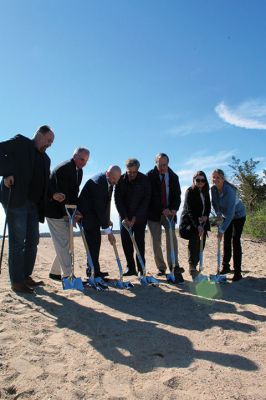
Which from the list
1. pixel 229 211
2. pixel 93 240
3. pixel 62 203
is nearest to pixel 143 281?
pixel 93 240

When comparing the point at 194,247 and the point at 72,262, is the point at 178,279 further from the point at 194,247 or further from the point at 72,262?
the point at 72,262

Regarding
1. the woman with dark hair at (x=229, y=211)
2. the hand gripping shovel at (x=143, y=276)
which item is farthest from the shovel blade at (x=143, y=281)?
the woman with dark hair at (x=229, y=211)

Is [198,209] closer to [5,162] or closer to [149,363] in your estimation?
[5,162]

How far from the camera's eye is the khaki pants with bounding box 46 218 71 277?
6477mm

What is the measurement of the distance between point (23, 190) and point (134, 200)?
2.18m

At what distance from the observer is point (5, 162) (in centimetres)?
565

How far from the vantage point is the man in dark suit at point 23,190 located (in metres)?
5.64

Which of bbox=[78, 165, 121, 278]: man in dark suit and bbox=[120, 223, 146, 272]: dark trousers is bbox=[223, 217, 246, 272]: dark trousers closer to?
bbox=[120, 223, 146, 272]: dark trousers

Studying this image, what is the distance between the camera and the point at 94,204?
21.7 feet

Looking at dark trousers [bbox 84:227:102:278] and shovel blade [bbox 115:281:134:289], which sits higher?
dark trousers [bbox 84:227:102:278]

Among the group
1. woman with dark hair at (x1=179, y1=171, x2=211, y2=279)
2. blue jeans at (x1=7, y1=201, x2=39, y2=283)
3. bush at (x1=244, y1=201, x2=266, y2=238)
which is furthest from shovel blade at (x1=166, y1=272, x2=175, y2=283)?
bush at (x1=244, y1=201, x2=266, y2=238)

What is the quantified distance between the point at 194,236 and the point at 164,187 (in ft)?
3.38

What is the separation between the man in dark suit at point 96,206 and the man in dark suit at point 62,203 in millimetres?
277

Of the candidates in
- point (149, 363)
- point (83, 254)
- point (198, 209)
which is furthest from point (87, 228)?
point (83, 254)
